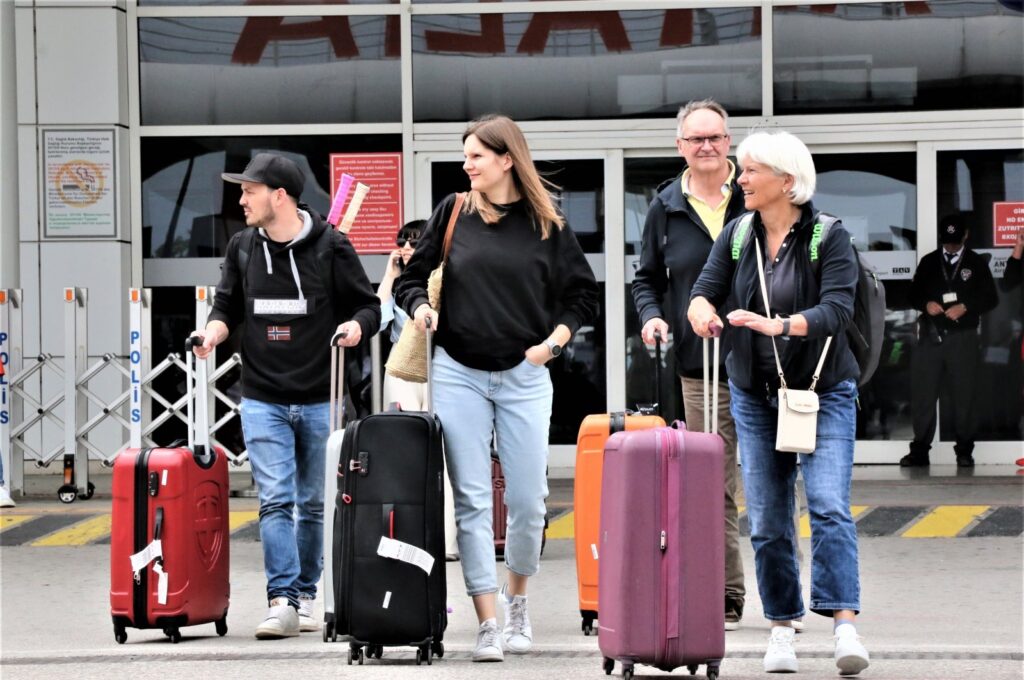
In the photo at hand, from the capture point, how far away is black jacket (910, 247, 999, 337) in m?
13.0

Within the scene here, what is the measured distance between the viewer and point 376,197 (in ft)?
44.0

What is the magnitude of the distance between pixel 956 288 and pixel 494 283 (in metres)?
7.44

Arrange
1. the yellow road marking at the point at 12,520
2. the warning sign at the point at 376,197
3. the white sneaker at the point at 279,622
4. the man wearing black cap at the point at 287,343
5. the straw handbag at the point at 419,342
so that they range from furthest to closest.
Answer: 1. the warning sign at the point at 376,197
2. the yellow road marking at the point at 12,520
3. the man wearing black cap at the point at 287,343
4. the white sneaker at the point at 279,622
5. the straw handbag at the point at 419,342

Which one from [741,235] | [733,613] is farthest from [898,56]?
[741,235]

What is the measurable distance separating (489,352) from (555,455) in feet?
23.4

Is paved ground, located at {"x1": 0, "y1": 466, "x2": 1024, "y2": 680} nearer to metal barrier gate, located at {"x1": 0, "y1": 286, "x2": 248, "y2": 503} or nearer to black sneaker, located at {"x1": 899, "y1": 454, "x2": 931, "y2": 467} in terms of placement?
metal barrier gate, located at {"x1": 0, "y1": 286, "x2": 248, "y2": 503}

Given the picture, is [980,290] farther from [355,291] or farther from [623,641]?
[623,641]

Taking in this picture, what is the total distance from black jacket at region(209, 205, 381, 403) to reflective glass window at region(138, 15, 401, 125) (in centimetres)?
633

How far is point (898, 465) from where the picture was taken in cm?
1326

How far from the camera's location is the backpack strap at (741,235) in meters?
6.14

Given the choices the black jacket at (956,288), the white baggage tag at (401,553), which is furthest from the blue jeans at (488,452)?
the black jacket at (956,288)

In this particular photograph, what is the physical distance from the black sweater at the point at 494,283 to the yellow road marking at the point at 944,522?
4.17m

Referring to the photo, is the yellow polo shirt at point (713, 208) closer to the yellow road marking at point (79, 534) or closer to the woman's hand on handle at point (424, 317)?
the woman's hand on handle at point (424, 317)

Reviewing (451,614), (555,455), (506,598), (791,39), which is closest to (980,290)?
(791,39)
